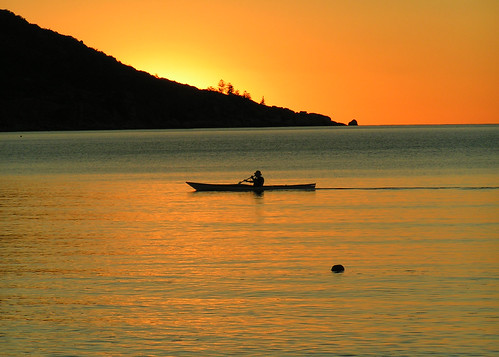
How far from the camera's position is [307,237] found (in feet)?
119

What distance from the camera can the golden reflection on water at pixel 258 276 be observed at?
21.2 meters

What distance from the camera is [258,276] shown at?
Answer: 27859mm

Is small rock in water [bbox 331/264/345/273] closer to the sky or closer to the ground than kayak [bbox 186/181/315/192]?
closer to the ground

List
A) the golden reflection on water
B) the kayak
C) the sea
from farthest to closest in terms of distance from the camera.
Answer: the kayak < the golden reflection on water < the sea

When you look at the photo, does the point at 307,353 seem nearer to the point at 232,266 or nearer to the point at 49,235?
the point at 232,266

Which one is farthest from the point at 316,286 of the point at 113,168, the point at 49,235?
the point at 113,168

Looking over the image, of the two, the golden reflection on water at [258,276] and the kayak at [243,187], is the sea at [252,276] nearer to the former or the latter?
the golden reflection on water at [258,276]

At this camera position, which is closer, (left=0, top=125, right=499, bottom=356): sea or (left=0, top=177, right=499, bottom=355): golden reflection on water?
(left=0, top=125, right=499, bottom=356): sea

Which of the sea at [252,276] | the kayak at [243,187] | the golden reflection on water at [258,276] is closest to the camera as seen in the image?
the sea at [252,276]

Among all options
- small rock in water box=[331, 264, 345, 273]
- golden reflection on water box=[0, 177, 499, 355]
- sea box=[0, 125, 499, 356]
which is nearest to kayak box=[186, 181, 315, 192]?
sea box=[0, 125, 499, 356]

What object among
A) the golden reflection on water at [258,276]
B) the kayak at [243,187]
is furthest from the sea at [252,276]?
the kayak at [243,187]

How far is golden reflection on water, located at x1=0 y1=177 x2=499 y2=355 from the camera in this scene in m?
21.2

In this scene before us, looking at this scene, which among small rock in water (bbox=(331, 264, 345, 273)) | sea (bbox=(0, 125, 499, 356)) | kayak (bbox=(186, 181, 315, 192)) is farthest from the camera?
kayak (bbox=(186, 181, 315, 192))

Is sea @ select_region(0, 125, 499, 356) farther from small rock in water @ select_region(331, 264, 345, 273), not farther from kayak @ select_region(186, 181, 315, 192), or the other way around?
kayak @ select_region(186, 181, 315, 192)
